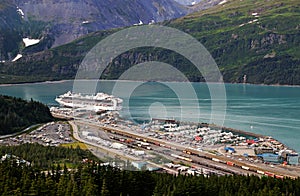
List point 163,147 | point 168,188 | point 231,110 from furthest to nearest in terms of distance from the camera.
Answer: point 231,110
point 163,147
point 168,188

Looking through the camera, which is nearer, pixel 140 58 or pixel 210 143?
pixel 210 143

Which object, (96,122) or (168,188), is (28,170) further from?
(96,122)

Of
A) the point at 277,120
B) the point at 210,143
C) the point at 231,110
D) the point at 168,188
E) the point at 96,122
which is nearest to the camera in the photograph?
the point at 168,188

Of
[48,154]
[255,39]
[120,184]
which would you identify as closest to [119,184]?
[120,184]

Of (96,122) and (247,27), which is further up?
(247,27)

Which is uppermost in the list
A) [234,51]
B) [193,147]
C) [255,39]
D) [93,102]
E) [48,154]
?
[255,39]

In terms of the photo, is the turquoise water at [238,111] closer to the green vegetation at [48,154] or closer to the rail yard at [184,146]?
the rail yard at [184,146]

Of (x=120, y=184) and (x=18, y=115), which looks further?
(x=18, y=115)

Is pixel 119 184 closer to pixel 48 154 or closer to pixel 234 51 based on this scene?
pixel 48 154

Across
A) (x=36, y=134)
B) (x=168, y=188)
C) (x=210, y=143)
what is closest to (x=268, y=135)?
(x=210, y=143)
